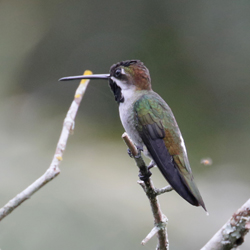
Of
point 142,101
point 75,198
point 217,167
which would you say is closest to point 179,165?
point 142,101

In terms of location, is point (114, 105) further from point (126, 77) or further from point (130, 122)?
point (130, 122)

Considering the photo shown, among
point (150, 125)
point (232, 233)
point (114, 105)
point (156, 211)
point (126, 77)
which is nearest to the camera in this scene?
point (232, 233)

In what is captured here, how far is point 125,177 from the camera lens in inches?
180

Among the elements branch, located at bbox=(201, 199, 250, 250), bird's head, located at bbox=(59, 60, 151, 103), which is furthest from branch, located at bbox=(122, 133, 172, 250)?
bird's head, located at bbox=(59, 60, 151, 103)

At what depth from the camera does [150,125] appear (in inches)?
76.9

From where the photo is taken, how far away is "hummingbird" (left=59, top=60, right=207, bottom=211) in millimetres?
1791

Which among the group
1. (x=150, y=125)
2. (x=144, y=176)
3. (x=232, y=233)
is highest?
(x=150, y=125)

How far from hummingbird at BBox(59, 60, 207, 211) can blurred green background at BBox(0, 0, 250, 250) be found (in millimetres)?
2025

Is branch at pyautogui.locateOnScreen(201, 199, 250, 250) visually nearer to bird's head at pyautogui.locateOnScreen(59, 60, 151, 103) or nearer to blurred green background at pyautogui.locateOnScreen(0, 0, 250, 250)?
bird's head at pyautogui.locateOnScreen(59, 60, 151, 103)

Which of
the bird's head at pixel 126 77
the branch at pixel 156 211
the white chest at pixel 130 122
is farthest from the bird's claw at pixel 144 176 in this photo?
the bird's head at pixel 126 77

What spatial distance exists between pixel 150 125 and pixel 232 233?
0.93 metres

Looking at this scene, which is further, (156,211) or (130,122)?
(130,122)

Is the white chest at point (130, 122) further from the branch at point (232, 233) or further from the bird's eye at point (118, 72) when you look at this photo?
the branch at point (232, 233)

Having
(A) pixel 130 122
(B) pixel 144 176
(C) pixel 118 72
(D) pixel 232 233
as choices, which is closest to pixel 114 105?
(C) pixel 118 72
